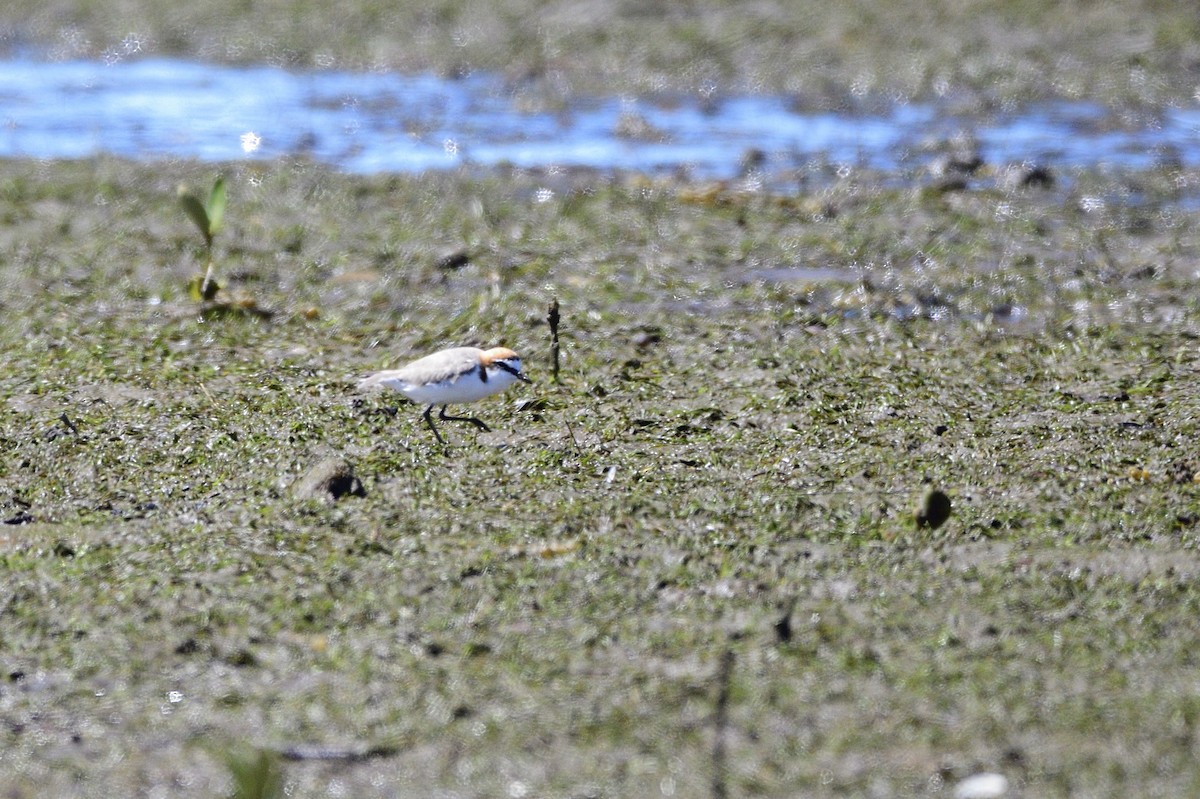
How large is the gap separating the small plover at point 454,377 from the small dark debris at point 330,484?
52 cm

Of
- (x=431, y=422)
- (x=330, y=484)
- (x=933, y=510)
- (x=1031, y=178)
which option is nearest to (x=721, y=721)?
(x=933, y=510)

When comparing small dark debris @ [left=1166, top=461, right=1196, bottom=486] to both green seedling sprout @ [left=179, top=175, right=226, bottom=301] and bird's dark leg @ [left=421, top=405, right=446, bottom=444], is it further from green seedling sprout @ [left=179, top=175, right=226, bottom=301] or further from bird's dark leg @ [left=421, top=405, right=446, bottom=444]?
green seedling sprout @ [left=179, top=175, right=226, bottom=301]

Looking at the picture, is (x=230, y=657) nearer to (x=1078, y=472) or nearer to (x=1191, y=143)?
(x=1078, y=472)

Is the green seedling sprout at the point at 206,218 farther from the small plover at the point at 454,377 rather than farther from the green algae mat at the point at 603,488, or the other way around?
the small plover at the point at 454,377

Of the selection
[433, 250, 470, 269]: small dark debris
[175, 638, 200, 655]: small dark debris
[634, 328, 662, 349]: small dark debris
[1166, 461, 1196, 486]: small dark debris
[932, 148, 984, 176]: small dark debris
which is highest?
[932, 148, 984, 176]: small dark debris

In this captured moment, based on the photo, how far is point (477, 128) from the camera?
12.0 meters

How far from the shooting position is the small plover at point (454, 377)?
20.2 ft

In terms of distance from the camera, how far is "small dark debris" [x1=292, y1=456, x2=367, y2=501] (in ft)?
19.0

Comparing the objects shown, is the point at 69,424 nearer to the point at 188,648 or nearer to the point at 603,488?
the point at 188,648

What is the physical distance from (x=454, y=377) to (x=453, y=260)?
2552 mm

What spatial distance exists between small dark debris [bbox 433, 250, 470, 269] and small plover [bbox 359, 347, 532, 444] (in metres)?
2.22

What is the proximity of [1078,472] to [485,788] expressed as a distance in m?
3.06

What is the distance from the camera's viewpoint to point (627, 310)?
8031 mm

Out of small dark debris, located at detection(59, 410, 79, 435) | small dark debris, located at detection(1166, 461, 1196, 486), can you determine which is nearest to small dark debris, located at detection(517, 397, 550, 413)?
small dark debris, located at detection(59, 410, 79, 435)
